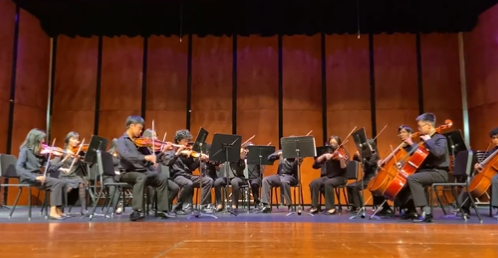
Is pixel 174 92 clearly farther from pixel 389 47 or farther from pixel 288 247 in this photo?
pixel 288 247

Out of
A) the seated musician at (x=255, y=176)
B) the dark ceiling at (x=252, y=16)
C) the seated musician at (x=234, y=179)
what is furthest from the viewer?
the dark ceiling at (x=252, y=16)

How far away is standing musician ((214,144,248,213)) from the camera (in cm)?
632

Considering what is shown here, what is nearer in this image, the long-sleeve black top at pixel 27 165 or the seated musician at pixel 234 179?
the long-sleeve black top at pixel 27 165

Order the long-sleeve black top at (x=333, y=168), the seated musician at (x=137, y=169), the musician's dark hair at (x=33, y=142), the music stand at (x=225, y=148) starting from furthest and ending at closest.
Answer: the long-sleeve black top at (x=333, y=168), the music stand at (x=225, y=148), the musician's dark hair at (x=33, y=142), the seated musician at (x=137, y=169)

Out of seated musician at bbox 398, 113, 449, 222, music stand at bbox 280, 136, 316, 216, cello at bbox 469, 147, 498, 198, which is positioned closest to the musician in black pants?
music stand at bbox 280, 136, 316, 216

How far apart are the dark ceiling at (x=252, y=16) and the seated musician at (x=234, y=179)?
9.63 feet

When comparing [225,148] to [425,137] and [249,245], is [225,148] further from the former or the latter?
[249,245]

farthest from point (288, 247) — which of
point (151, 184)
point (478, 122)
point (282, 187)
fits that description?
point (478, 122)

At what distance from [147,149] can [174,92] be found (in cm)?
386

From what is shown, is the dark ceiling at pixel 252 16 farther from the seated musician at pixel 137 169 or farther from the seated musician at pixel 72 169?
the seated musician at pixel 137 169

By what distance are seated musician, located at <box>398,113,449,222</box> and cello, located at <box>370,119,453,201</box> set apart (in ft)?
0.22

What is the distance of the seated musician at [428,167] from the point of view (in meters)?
4.34

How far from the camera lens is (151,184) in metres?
4.94

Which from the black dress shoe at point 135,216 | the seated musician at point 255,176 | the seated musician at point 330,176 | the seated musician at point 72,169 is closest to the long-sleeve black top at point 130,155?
the black dress shoe at point 135,216
